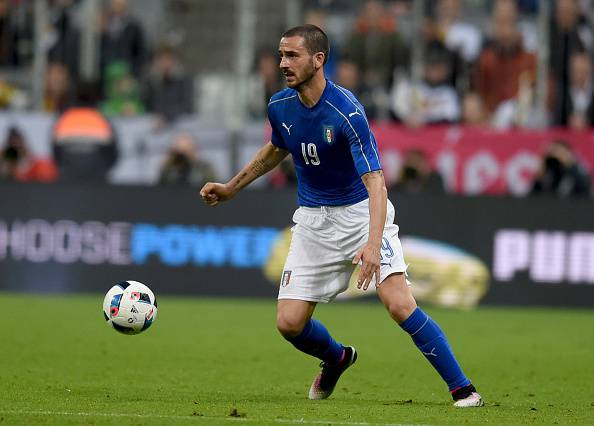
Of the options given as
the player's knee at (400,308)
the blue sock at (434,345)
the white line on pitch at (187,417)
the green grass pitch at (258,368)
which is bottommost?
the green grass pitch at (258,368)

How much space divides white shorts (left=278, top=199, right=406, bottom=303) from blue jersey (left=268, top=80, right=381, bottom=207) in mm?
102

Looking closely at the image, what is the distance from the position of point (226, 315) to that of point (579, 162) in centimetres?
561

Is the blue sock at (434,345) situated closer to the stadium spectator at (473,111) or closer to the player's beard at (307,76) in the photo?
the player's beard at (307,76)

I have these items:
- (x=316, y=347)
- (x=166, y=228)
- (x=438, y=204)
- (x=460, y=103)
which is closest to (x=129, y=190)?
(x=166, y=228)

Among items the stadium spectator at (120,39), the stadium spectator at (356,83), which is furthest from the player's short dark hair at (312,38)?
the stadium spectator at (120,39)

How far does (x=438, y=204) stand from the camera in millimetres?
16766

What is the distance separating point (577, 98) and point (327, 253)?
1108cm

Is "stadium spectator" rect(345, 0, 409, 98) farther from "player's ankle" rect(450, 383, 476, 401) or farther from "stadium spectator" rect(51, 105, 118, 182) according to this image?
"player's ankle" rect(450, 383, 476, 401)

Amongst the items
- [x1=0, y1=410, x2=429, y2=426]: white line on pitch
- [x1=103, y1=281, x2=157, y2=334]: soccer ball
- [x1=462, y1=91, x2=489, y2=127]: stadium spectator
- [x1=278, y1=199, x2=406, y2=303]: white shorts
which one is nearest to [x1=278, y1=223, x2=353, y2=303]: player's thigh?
[x1=278, y1=199, x2=406, y2=303]: white shorts

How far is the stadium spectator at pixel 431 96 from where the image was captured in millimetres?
18484

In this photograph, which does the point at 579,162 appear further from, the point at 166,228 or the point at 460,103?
the point at 166,228

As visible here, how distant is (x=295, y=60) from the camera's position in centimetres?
798

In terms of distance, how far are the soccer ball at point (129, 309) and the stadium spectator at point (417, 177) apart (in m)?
8.97

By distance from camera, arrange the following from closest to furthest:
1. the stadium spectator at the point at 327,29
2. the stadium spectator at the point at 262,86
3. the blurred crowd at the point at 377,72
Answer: the blurred crowd at the point at 377,72 < the stadium spectator at the point at 262,86 < the stadium spectator at the point at 327,29
